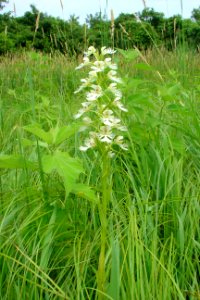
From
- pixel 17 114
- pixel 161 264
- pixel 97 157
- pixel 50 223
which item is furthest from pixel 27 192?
pixel 17 114

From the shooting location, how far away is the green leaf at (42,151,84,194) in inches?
53.6

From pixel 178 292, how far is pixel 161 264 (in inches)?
4.1

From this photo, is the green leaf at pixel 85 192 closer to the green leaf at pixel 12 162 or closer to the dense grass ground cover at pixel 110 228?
the dense grass ground cover at pixel 110 228

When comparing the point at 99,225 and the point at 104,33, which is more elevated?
the point at 104,33

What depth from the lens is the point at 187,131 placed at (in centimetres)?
242

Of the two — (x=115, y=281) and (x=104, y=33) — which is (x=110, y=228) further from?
(x=104, y=33)

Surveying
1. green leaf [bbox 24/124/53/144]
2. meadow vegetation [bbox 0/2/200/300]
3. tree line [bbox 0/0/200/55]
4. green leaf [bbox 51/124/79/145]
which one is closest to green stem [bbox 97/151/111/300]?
meadow vegetation [bbox 0/2/200/300]

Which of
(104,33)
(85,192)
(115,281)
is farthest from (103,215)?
(104,33)

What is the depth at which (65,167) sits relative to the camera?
1.40m

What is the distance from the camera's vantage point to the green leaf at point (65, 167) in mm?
1362

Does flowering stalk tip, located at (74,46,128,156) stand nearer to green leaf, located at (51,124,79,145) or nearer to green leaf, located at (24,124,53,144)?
green leaf, located at (51,124,79,145)

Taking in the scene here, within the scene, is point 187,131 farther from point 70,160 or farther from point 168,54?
point 168,54

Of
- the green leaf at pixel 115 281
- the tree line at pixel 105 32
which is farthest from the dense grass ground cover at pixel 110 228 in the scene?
the tree line at pixel 105 32

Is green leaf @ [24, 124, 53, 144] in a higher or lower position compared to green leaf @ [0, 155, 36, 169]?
higher
